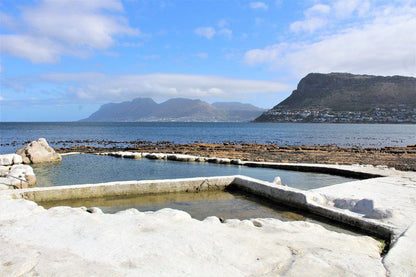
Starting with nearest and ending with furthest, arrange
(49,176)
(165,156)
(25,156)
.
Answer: (49,176) < (25,156) < (165,156)

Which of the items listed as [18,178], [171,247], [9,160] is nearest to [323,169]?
[171,247]

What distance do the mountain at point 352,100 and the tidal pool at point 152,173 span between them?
349 ft

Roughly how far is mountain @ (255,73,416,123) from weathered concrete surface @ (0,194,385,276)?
11647 cm

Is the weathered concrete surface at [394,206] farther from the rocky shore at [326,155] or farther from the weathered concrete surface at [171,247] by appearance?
the rocky shore at [326,155]

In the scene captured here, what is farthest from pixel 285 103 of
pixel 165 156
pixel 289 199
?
pixel 289 199

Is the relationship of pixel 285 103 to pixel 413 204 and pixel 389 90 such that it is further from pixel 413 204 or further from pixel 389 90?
pixel 413 204

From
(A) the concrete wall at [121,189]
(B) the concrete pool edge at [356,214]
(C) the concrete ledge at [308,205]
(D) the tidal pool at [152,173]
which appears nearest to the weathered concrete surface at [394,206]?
(B) the concrete pool edge at [356,214]

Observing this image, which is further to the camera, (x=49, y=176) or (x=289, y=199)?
(x=49, y=176)

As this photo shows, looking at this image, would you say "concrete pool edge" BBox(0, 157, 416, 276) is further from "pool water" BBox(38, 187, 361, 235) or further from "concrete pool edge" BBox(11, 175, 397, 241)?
"pool water" BBox(38, 187, 361, 235)

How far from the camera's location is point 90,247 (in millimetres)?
4746

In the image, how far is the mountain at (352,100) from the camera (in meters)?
111

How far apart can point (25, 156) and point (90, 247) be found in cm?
1738

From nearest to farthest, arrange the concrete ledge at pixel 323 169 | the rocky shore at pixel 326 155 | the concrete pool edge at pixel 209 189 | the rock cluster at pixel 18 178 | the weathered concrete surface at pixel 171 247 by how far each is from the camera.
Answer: the weathered concrete surface at pixel 171 247 < the concrete pool edge at pixel 209 189 < the rock cluster at pixel 18 178 < the concrete ledge at pixel 323 169 < the rocky shore at pixel 326 155

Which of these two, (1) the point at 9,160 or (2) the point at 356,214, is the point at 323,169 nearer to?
(2) the point at 356,214
